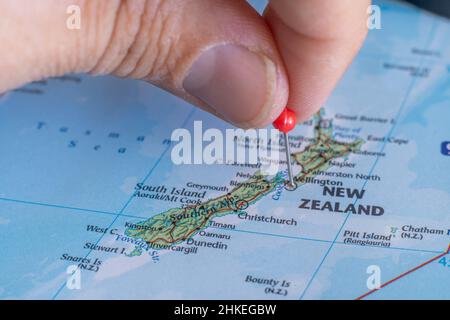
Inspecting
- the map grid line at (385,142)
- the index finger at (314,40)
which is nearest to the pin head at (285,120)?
the index finger at (314,40)

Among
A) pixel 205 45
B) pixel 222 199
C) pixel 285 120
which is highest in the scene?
pixel 205 45

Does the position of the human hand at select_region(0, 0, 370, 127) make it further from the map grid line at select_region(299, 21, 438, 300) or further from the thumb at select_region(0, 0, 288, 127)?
the map grid line at select_region(299, 21, 438, 300)

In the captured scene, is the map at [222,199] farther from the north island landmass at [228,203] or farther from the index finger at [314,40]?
the index finger at [314,40]

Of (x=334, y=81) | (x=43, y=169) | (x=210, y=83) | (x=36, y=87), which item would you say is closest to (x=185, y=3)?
(x=210, y=83)

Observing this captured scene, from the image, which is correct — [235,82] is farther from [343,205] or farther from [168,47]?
[343,205]

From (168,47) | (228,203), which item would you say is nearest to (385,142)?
(228,203)

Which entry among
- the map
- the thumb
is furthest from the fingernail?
the map
